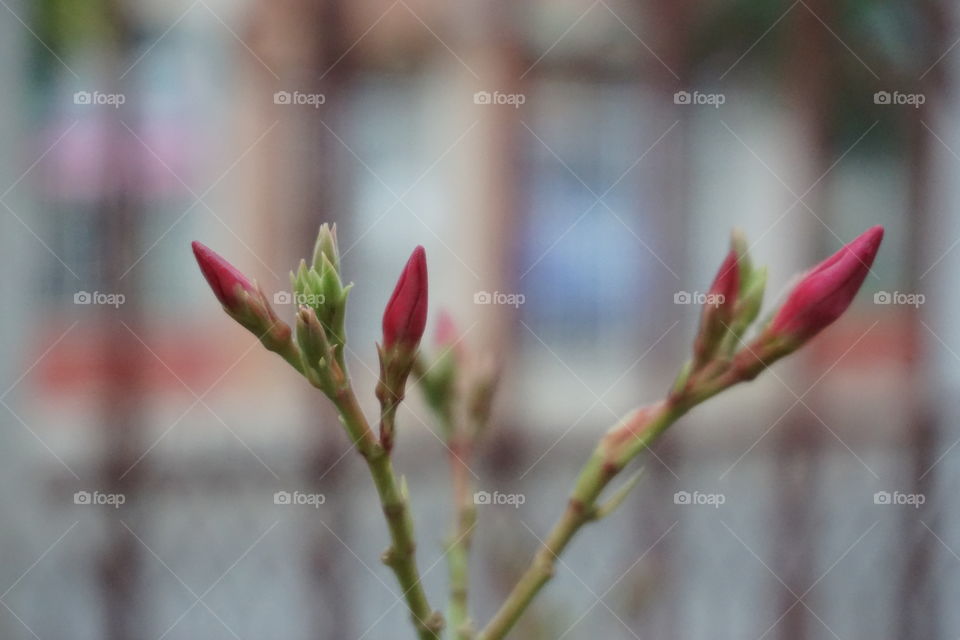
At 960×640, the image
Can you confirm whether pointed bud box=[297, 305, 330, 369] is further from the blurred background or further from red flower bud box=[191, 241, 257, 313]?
the blurred background

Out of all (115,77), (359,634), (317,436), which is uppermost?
(115,77)

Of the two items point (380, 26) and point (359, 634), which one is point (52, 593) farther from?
point (380, 26)

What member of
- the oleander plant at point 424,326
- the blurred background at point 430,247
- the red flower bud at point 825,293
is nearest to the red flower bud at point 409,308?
the oleander plant at point 424,326

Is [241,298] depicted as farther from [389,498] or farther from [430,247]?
[430,247]

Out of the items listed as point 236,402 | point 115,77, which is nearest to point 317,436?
point 236,402

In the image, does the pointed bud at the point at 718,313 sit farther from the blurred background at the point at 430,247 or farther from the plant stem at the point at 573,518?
the blurred background at the point at 430,247

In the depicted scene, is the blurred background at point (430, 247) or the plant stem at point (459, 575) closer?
the plant stem at point (459, 575)

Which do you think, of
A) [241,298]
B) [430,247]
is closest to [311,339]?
[241,298]

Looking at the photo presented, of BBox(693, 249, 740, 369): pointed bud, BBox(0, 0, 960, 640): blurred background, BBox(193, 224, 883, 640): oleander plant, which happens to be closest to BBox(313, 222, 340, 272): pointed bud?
BBox(193, 224, 883, 640): oleander plant
